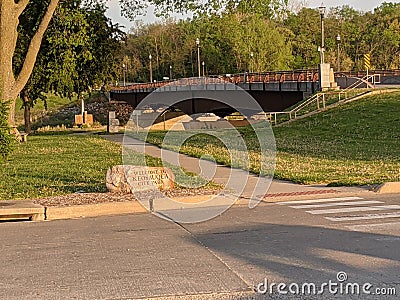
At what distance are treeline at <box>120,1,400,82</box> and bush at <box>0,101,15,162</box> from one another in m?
61.1

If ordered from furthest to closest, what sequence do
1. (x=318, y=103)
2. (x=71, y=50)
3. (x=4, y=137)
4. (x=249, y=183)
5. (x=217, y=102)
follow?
(x=217, y=102), (x=318, y=103), (x=71, y=50), (x=249, y=183), (x=4, y=137)

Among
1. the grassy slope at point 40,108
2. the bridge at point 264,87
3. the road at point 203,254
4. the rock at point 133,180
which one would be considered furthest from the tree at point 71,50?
the grassy slope at point 40,108

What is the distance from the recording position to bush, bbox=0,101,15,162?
50.8 ft

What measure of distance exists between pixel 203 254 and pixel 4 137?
26.2 feet

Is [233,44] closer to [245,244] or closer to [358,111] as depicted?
[358,111]

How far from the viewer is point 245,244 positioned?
31.7 feet

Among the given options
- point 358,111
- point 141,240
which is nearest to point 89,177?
point 141,240

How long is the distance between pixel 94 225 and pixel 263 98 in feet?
146

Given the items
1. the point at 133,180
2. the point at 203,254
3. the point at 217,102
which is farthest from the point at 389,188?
the point at 217,102

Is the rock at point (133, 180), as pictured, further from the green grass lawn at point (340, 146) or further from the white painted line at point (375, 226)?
the white painted line at point (375, 226)

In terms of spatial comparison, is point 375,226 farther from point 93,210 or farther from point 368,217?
point 93,210

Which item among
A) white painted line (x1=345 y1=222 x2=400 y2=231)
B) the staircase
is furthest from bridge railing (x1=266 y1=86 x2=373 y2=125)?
white painted line (x1=345 y1=222 x2=400 y2=231)

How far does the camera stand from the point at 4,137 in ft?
50.8

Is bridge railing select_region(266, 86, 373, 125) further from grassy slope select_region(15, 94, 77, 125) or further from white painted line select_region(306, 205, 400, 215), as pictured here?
grassy slope select_region(15, 94, 77, 125)
